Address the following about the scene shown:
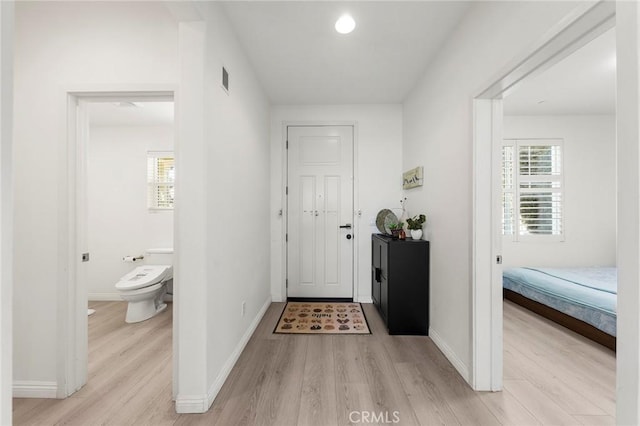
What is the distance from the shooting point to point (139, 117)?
3.37m

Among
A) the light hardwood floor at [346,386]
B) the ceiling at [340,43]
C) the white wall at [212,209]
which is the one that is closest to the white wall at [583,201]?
the light hardwood floor at [346,386]

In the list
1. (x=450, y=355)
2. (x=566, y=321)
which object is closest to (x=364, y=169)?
(x=450, y=355)

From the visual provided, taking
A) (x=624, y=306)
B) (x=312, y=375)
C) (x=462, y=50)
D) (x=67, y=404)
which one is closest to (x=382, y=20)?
(x=462, y=50)

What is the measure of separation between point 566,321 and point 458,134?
7.78 ft

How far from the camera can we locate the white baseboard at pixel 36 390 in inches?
67.9

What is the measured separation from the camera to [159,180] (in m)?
3.71

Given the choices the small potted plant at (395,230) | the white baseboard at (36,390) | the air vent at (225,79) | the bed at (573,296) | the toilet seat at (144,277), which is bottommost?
the white baseboard at (36,390)

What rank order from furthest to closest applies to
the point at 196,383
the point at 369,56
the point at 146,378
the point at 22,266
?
1. the point at 369,56
2. the point at 146,378
3. the point at 22,266
4. the point at 196,383

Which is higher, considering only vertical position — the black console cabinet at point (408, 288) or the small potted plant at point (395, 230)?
the small potted plant at point (395, 230)

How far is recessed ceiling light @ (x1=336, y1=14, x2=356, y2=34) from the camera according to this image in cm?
197

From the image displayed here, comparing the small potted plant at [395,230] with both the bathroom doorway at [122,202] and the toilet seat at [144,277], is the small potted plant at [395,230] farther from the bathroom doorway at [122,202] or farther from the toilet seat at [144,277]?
the bathroom doorway at [122,202]

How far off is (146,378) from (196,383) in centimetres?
63

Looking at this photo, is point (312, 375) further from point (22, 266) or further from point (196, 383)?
point (22, 266)

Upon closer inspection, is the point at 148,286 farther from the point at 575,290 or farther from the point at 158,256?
the point at 575,290
